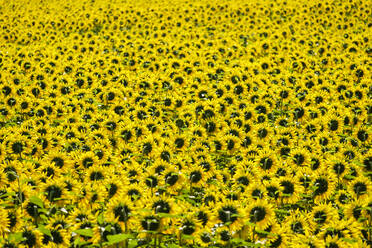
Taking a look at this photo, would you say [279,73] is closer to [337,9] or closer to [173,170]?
[173,170]

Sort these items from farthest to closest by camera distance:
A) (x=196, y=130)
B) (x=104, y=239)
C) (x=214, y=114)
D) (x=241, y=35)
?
(x=241, y=35) → (x=214, y=114) → (x=196, y=130) → (x=104, y=239)

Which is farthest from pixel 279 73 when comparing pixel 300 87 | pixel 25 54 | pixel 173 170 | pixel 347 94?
pixel 25 54

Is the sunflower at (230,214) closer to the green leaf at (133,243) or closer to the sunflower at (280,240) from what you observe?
the sunflower at (280,240)

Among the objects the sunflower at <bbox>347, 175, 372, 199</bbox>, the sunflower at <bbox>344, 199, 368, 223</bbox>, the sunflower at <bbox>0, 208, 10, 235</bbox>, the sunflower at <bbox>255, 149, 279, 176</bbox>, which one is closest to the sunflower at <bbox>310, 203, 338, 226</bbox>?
the sunflower at <bbox>344, 199, 368, 223</bbox>

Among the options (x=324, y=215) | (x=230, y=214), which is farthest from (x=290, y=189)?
(x=230, y=214)

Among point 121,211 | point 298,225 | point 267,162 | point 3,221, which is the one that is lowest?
point 298,225

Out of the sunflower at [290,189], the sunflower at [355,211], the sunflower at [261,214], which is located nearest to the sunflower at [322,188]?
the sunflower at [290,189]

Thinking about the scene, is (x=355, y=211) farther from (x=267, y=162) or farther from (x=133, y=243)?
(x=133, y=243)

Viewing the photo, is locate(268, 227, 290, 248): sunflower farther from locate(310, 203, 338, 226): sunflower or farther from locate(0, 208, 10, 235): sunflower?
locate(0, 208, 10, 235): sunflower
